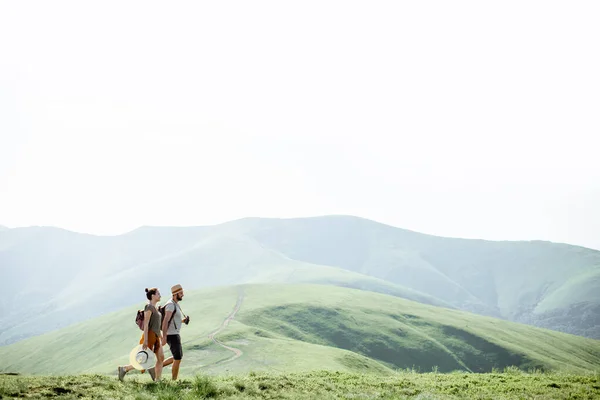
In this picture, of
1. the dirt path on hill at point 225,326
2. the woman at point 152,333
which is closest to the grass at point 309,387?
the woman at point 152,333

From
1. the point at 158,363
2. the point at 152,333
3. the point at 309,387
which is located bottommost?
the point at 309,387

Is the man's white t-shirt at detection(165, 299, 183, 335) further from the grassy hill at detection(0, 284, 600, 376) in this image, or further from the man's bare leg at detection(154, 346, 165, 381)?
the grassy hill at detection(0, 284, 600, 376)

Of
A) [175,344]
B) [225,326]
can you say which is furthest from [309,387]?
[225,326]

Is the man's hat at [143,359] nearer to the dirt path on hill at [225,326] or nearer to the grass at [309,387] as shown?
the grass at [309,387]

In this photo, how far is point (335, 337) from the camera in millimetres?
116250

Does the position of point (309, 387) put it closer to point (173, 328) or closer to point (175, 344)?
point (175, 344)

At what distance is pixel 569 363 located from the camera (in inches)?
4313

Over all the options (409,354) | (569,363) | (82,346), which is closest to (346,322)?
(409,354)

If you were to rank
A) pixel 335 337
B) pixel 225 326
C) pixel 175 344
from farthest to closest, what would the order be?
pixel 335 337
pixel 225 326
pixel 175 344

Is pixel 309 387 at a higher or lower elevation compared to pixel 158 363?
lower

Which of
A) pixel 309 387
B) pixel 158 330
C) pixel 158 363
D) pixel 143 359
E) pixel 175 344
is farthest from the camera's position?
pixel 309 387

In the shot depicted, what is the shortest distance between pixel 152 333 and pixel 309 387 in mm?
6608

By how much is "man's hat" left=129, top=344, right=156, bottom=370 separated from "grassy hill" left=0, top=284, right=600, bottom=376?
55958 millimetres

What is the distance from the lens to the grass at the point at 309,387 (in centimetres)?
1360
